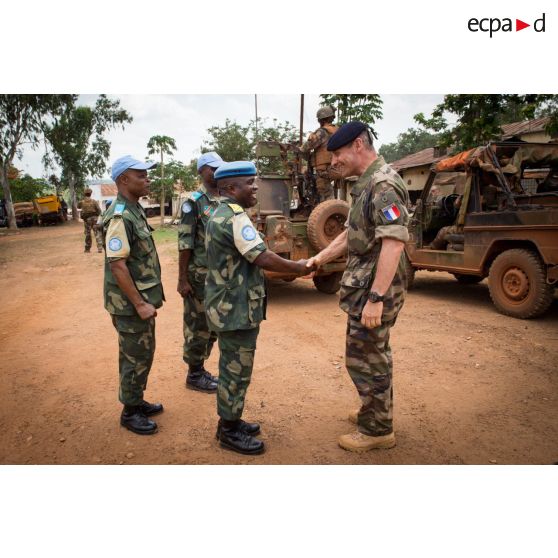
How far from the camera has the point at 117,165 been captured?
97.7 inches

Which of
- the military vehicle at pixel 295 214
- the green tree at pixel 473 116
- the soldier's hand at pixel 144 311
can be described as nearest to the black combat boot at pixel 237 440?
the soldier's hand at pixel 144 311

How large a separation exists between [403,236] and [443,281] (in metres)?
5.64

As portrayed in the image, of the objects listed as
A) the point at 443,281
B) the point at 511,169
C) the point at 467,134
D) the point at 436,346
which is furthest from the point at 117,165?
the point at 467,134

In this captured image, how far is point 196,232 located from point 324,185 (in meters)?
3.43

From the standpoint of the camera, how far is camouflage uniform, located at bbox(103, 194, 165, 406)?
242 cm

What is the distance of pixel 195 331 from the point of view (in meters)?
3.21

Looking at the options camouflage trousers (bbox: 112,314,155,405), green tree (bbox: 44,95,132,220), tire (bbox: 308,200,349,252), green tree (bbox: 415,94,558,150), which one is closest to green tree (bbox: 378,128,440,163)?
green tree (bbox: 44,95,132,220)

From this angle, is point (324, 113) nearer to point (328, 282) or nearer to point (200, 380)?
point (328, 282)

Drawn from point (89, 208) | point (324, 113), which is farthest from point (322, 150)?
point (89, 208)

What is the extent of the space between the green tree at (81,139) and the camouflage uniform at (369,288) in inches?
531

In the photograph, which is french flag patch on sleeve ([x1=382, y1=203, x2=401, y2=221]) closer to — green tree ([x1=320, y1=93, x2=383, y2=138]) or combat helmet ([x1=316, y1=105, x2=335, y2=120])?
combat helmet ([x1=316, y1=105, x2=335, y2=120])

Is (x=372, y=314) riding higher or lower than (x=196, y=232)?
lower

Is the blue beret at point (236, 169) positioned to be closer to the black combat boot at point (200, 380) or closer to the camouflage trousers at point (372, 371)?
the camouflage trousers at point (372, 371)

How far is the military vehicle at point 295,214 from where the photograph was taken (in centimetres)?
546
